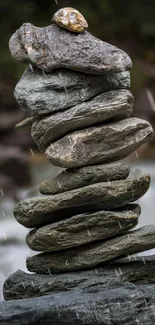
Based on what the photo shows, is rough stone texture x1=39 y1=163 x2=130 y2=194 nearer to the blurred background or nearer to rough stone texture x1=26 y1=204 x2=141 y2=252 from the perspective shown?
rough stone texture x1=26 y1=204 x2=141 y2=252

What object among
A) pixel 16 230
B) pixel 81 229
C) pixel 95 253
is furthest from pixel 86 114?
pixel 16 230

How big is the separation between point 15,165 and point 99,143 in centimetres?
354

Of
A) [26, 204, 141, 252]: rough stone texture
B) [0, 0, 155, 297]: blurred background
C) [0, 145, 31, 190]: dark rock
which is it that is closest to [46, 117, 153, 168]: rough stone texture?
[26, 204, 141, 252]: rough stone texture

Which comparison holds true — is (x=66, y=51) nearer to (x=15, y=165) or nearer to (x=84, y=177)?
(x=84, y=177)

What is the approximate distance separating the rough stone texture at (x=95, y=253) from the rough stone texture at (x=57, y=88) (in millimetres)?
745

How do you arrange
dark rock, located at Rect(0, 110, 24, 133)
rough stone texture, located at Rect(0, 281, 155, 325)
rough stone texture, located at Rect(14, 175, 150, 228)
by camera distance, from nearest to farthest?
1. rough stone texture, located at Rect(0, 281, 155, 325)
2. rough stone texture, located at Rect(14, 175, 150, 228)
3. dark rock, located at Rect(0, 110, 24, 133)

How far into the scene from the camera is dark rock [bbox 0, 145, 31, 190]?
6414mm

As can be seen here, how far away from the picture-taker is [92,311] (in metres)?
3.19

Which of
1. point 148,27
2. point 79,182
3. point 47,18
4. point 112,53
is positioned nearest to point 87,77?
point 112,53

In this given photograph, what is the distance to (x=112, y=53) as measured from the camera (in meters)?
3.51

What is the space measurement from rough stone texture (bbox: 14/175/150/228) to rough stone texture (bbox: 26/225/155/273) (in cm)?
18

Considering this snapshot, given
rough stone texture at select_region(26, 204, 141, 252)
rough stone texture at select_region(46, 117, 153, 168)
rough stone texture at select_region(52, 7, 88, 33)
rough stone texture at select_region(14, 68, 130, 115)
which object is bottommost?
rough stone texture at select_region(26, 204, 141, 252)

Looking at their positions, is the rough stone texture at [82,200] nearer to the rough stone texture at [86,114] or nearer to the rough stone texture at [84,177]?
the rough stone texture at [84,177]

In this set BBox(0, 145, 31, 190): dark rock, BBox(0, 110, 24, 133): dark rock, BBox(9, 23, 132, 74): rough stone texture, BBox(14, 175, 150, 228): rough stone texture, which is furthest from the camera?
BBox(0, 110, 24, 133): dark rock
